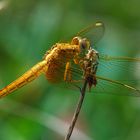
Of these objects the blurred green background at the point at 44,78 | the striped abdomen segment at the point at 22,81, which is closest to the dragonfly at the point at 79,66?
the striped abdomen segment at the point at 22,81

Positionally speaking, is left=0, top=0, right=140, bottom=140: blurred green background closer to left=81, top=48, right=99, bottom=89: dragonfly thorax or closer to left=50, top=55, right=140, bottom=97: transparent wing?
left=50, top=55, right=140, bottom=97: transparent wing

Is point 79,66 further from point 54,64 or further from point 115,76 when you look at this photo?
point 115,76

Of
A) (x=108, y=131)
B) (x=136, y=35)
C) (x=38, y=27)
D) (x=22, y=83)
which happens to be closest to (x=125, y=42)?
(x=136, y=35)

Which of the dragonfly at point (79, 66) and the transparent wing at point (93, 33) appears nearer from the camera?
the dragonfly at point (79, 66)

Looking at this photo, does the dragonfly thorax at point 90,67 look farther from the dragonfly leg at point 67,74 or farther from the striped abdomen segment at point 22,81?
the striped abdomen segment at point 22,81

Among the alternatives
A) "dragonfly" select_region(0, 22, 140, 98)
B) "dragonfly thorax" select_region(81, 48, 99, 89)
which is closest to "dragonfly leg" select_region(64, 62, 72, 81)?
"dragonfly" select_region(0, 22, 140, 98)

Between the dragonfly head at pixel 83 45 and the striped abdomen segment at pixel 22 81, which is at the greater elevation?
the dragonfly head at pixel 83 45
